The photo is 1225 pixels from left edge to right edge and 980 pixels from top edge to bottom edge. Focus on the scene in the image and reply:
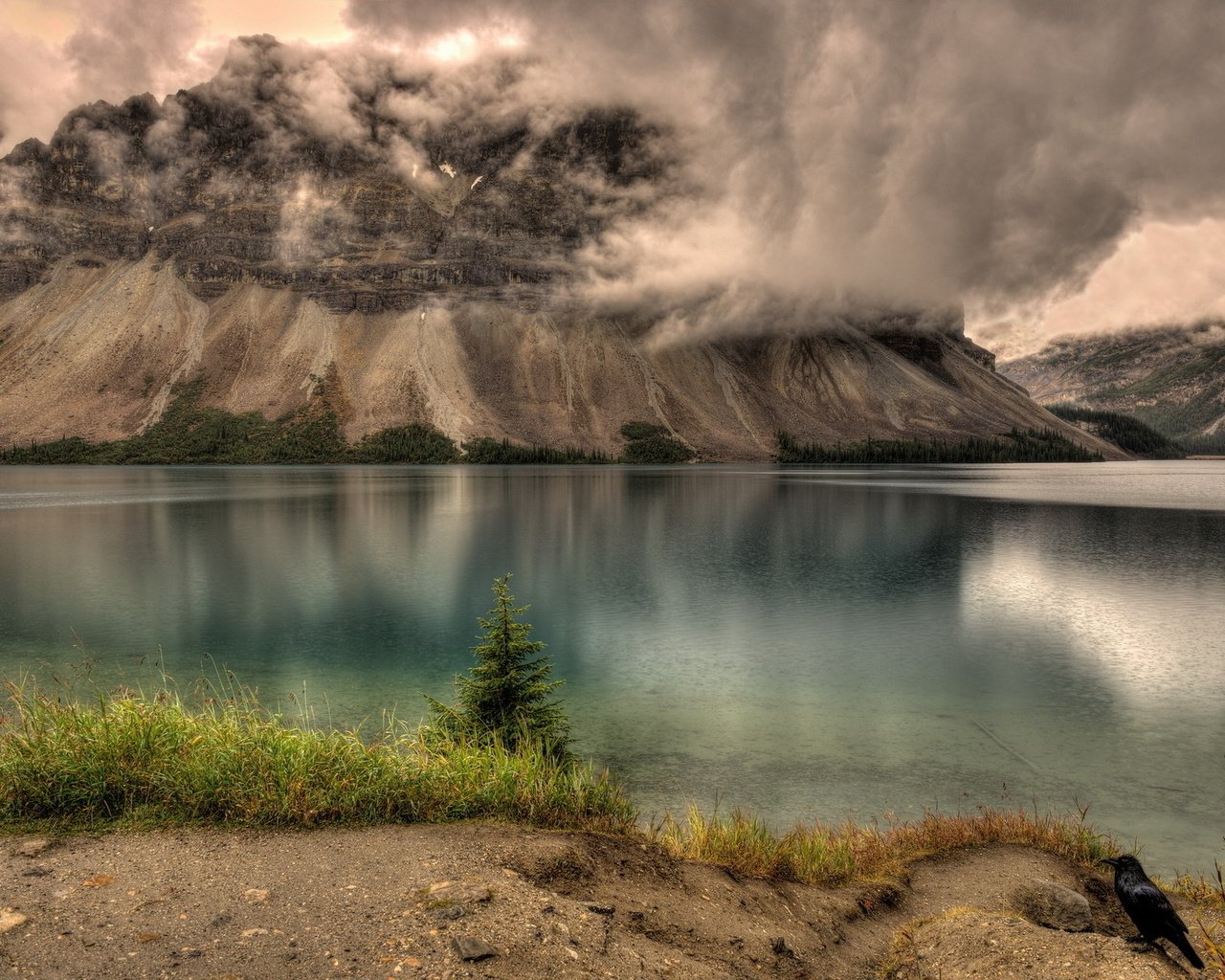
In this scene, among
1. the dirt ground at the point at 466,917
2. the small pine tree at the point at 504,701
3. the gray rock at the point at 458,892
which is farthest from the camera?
the small pine tree at the point at 504,701

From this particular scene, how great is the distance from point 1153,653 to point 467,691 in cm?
2865

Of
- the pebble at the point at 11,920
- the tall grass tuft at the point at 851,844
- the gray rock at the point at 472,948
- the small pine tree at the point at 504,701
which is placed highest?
the pebble at the point at 11,920

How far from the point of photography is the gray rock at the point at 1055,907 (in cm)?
915

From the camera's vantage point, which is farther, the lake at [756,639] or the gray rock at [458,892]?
the lake at [756,639]

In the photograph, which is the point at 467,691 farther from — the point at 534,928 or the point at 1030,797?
the point at 1030,797

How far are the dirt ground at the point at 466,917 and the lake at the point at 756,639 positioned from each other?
660 cm

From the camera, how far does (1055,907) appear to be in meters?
9.28

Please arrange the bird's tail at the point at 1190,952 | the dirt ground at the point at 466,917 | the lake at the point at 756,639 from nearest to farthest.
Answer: the dirt ground at the point at 466,917 → the bird's tail at the point at 1190,952 → the lake at the point at 756,639

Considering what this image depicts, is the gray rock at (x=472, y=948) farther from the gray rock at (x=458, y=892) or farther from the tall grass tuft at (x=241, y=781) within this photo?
the tall grass tuft at (x=241, y=781)

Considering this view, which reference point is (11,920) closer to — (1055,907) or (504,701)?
(504,701)

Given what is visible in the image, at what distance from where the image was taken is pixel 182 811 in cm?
926

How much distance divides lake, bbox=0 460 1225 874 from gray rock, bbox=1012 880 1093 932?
578cm

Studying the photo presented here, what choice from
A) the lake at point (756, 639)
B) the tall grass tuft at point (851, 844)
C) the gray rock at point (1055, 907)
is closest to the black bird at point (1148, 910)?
the gray rock at point (1055, 907)

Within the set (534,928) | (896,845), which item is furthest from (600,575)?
(534,928)
